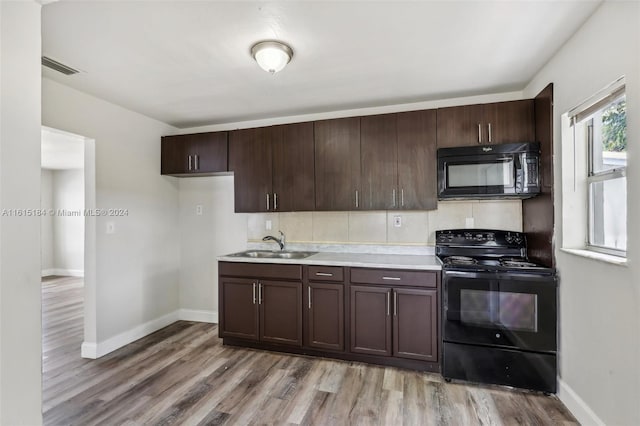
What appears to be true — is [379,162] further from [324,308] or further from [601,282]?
[601,282]

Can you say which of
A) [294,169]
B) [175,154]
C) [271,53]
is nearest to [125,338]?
[175,154]

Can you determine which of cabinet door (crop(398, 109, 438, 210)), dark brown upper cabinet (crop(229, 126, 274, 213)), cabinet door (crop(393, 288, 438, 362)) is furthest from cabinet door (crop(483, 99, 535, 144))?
dark brown upper cabinet (crop(229, 126, 274, 213))

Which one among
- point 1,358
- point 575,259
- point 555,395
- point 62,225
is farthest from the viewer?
point 62,225

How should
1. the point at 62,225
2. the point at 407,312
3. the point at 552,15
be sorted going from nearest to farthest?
the point at 552,15 → the point at 407,312 → the point at 62,225

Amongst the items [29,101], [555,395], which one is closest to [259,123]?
[29,101]

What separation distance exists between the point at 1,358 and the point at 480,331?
277 cm

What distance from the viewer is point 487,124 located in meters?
2.71

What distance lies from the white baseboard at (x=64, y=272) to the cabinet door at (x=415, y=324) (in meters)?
6.98

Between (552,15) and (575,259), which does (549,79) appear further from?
(575,259)

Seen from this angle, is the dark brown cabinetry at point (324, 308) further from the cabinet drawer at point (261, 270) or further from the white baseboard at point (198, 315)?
the white baseboard at point (198, 315)

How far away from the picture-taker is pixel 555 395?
2.25m

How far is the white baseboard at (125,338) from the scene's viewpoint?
2.94 meters

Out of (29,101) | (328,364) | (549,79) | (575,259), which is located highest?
(549,79)

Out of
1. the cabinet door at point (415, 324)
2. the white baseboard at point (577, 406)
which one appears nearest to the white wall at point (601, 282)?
the white baseboard at point (577, 406)
